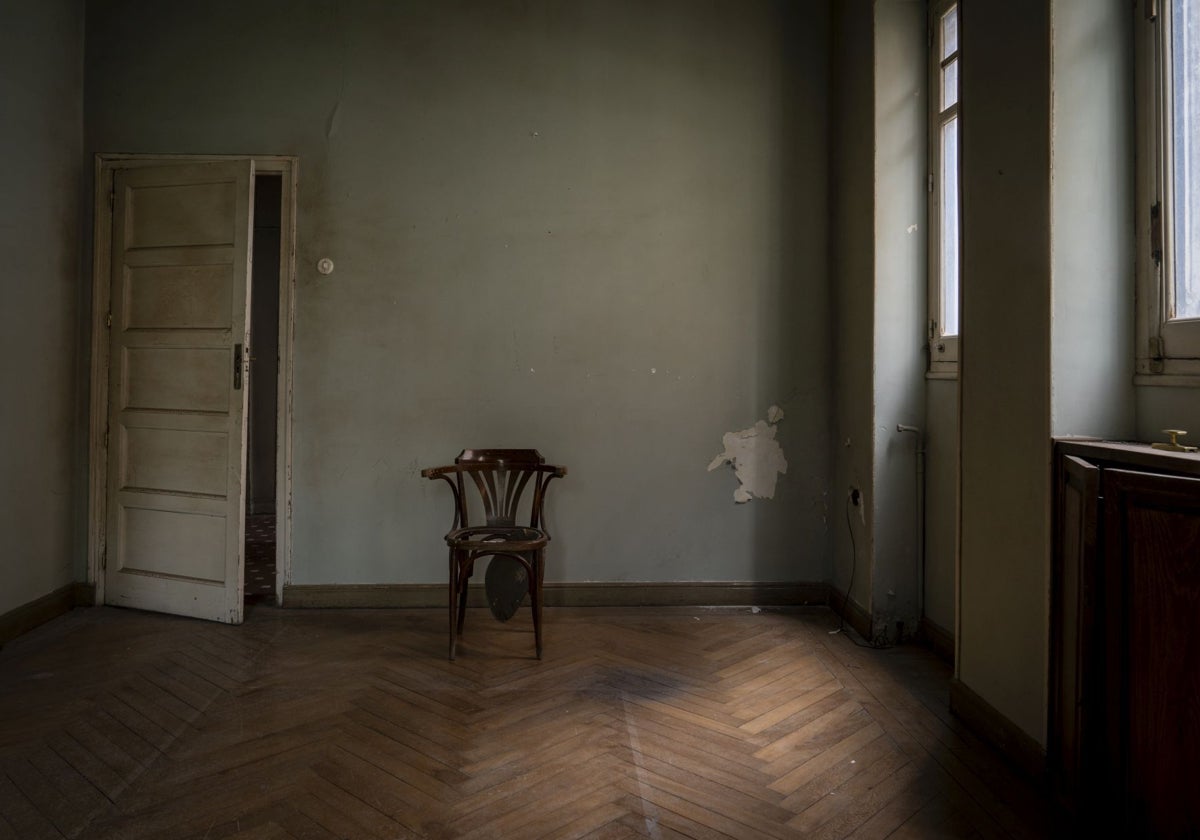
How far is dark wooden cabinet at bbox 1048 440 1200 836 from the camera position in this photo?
5.03 ft

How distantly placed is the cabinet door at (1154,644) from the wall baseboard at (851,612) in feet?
5.07

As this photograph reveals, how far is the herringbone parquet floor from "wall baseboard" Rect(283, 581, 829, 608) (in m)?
0.25

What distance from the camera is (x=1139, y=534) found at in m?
1.64

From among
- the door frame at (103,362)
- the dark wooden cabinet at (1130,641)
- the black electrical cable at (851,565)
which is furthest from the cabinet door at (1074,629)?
the door frame at (103,362)

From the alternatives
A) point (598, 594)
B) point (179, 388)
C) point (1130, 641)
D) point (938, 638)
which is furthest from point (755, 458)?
point (179, 388)

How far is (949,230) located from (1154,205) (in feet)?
3.64

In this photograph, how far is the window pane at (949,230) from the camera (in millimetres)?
3080

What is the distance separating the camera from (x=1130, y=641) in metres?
1.67

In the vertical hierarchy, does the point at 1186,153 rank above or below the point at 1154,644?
above

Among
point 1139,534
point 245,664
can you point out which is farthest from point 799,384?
point 245,664

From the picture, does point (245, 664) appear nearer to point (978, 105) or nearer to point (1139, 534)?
point (1139, 534)

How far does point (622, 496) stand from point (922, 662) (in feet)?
4.99

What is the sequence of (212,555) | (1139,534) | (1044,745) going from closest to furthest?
(1139,534) < (1044,745) < (212,555)

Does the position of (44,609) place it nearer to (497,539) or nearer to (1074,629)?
(497,539)
